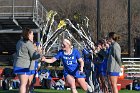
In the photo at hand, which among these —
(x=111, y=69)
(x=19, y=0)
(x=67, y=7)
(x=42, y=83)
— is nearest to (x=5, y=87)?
(x=42, y=83)

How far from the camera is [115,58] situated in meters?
13.9

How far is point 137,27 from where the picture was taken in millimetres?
60094

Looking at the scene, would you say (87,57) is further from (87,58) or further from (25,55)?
(25,55)

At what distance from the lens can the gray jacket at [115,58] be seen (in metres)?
13.8

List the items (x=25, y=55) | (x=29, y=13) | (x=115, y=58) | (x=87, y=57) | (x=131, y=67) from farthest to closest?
(x=29, y=13), (x=131, y=67), (x=87, y=57), (x=115, y=58), (x=25, y=55)

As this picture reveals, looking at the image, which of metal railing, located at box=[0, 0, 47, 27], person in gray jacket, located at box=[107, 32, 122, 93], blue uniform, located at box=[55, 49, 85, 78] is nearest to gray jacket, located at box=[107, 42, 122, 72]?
person in gray jacket, located at box=[107, 32, 122, 93]

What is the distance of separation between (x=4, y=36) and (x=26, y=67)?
29679mm

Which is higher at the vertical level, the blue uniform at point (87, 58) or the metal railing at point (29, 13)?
the metal railing at point (29, 13)

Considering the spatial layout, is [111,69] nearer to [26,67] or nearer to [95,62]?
[26,67]

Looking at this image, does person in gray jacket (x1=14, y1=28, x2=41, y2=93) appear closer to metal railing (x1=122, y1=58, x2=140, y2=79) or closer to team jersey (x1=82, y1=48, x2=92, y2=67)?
team jersey (x1=82, y1=48, x2=92, y2=67)

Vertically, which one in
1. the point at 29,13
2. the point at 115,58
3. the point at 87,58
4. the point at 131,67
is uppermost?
the point at 29,13

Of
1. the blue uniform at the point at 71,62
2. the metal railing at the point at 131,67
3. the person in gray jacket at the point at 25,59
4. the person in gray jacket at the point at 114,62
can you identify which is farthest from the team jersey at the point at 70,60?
the metal railing at the point at 131,67

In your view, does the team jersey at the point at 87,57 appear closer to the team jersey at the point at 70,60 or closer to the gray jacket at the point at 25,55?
the team jersey at the point at 70,60

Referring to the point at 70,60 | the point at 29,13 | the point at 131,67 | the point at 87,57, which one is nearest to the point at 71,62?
the point at 70,60
